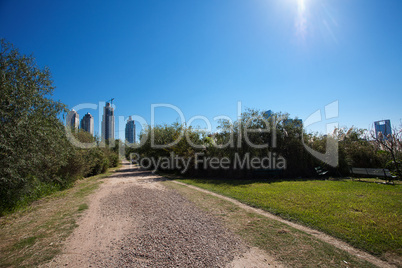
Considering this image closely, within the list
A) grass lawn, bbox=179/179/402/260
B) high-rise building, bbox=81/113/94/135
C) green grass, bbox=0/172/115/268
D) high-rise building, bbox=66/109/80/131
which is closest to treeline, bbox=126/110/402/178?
grass lawn, bbox=179/179/402/260

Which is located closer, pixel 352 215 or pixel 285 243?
pixel 285 243

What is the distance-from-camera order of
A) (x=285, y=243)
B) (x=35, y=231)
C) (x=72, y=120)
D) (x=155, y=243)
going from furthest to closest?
(x=72, y=120), (x=35, y=231), (x=155, y=243), (x=285, y=243)

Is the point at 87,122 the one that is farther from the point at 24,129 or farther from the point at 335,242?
the point at 335,242

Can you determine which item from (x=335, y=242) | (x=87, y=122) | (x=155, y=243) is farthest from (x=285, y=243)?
(x=87, y=122)

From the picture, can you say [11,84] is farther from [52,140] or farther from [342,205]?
[342,205]

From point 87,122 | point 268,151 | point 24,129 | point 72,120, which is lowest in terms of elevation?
point 268,151

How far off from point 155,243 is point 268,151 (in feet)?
38.9

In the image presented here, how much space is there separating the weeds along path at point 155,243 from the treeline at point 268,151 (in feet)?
27.2

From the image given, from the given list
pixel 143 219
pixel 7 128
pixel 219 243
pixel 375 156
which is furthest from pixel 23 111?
pixel 375 156

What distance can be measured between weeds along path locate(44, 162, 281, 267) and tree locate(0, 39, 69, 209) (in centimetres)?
262

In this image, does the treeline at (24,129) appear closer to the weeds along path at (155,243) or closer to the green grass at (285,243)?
the weeds along path at (155,243)

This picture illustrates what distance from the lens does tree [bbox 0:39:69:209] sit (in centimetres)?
525

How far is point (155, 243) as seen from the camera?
3582 mm

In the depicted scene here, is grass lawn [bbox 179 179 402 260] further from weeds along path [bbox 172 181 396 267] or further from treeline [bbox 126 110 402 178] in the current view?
treeline [bbox 126 110 402 178]
